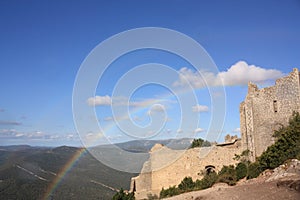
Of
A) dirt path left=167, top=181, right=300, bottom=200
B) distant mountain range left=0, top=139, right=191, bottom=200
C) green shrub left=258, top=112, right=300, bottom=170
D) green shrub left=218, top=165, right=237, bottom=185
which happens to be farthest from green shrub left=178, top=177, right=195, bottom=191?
distant mountain range left=0, top=139, right=191, bottom=200

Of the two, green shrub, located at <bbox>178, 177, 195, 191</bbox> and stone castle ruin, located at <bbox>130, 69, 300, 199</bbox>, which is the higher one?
stone castle ruin, located at <bbox>130, 69, 300, 199</bbox>

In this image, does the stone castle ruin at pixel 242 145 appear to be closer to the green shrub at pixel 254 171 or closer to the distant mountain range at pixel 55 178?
the green shrub at pixel 254 171

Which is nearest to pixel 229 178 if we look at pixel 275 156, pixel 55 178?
pixel 275 156

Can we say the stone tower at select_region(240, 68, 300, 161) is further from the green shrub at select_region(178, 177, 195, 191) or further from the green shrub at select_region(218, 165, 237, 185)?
the green shrub at select_region(178, 177, 195, 191)

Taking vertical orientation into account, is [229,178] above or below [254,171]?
below

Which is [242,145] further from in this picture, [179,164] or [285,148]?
[179,164]

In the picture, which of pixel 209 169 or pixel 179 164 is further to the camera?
pixel 179 164

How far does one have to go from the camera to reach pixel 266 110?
16.7 meters

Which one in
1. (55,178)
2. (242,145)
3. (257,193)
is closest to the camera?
(257,193)

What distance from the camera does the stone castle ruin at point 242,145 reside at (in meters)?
15.8

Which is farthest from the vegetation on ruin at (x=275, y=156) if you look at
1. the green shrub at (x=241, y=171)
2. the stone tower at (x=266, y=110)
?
the stone tower at (x=266, y=110)

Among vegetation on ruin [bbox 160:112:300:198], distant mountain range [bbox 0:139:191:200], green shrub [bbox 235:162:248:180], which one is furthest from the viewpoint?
distant mountain range [bbox 0:139:191:200]

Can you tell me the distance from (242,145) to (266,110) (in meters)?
3.05

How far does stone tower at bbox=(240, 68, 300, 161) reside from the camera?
15.5 m
